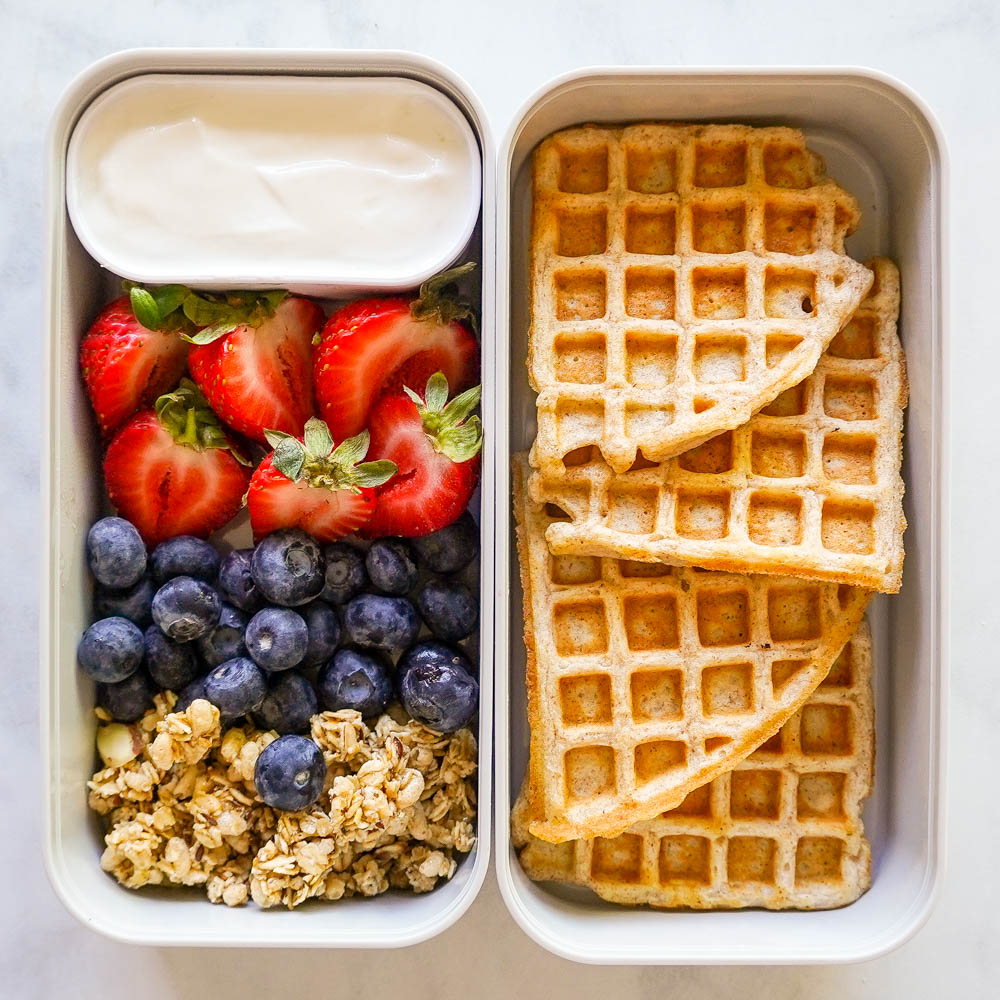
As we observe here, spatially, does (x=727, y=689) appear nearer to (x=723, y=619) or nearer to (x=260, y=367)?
(x=723, y=619)

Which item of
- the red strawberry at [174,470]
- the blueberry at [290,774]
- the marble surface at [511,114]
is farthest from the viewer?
the marble surface at [511,114]

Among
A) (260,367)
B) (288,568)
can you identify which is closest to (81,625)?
(288,568)

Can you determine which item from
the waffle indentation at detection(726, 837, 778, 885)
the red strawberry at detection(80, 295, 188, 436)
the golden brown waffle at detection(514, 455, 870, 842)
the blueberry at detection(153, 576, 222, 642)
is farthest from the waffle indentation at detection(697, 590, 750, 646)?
the red strawberry at detection(80, 295, 188, 436)

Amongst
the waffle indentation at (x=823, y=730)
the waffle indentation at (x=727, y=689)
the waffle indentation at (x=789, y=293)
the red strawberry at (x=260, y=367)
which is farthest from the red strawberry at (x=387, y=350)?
the waffle indentation at (x=823, y=730)

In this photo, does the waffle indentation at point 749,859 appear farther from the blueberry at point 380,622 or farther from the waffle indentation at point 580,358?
the waffle indentation at point 580,358
